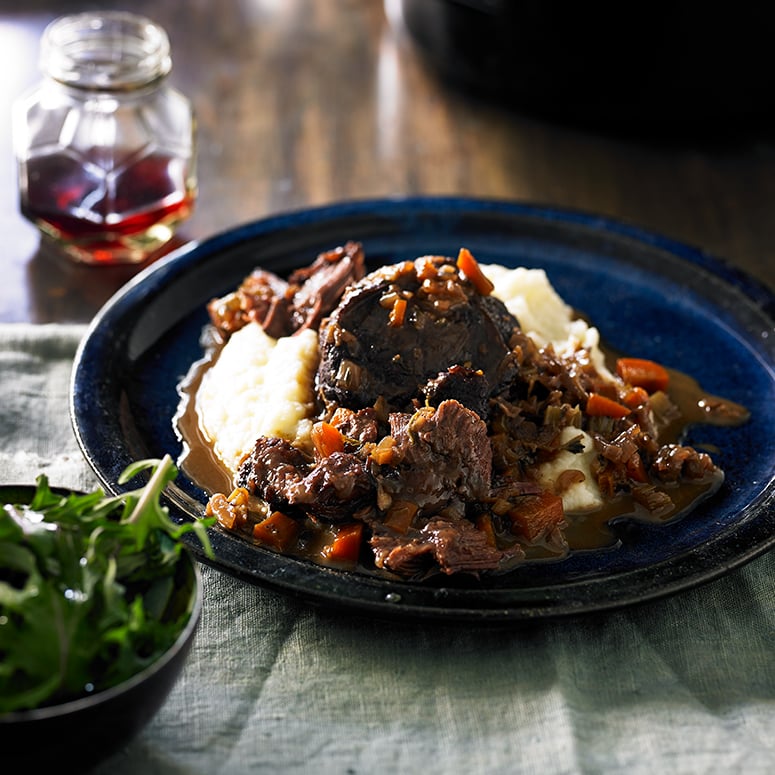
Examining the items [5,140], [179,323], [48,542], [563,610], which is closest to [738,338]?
[563,610]

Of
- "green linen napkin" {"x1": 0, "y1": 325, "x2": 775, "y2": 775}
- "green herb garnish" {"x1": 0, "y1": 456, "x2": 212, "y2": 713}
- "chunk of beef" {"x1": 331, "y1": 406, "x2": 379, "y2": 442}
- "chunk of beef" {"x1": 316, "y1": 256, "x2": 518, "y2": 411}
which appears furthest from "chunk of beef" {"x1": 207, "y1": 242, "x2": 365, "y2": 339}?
"green herb garnish" {"x1": 0, "y1": 456, "x2": 212, "y2": 713}

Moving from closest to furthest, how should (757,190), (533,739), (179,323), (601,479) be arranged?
(533,739), (601,479), (179,323), (757,190)

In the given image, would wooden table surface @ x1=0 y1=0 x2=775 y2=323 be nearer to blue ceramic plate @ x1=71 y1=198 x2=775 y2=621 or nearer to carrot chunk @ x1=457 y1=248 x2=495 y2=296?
blue ceramic plate @ x1=71 y1=198 x2=775 y2=621

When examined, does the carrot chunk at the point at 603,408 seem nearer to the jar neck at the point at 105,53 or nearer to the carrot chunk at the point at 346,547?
the carrot chunk at the point at 346,547

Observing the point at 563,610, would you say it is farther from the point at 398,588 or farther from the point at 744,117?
the point at 744,117

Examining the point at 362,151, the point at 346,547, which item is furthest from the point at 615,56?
Result: the point at 346,547

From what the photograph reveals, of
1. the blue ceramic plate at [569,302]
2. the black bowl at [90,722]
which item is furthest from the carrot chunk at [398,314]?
the black bowl at [90,722]

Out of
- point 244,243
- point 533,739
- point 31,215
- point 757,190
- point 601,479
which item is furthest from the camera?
point 757,190
